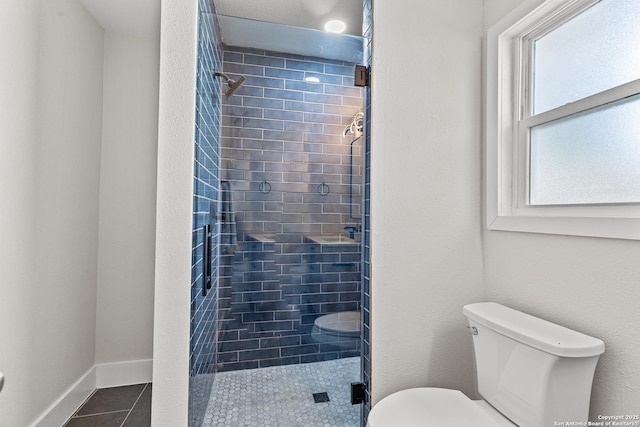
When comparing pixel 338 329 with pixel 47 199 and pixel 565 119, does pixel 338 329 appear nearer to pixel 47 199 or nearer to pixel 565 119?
pixel 565 119

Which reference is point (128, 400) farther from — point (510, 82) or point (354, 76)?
point (510, 82)

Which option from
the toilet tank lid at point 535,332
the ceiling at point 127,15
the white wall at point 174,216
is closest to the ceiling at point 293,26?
the white wall at point 174,216

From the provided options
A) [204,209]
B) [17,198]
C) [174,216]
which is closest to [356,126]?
[204,209]

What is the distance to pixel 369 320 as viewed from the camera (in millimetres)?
1531

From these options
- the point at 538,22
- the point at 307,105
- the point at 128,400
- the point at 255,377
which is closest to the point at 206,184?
the point at 307,105

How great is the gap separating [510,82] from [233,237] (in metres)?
1.63

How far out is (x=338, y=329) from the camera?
186cm

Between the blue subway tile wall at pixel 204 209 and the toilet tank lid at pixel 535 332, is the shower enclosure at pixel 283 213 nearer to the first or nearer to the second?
the blue subway tile wall at pixel 204 209

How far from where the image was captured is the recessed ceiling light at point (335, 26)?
175cm

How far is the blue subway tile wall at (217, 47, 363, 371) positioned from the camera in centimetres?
183

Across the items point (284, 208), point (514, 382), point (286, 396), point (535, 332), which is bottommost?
point (286, 396)

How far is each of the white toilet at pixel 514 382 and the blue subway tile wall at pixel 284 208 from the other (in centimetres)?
63

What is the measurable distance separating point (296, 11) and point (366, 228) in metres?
1.24

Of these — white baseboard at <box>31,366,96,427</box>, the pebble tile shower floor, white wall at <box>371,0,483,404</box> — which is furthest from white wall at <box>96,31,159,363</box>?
white wall at <box>371,0,483,404</box>
